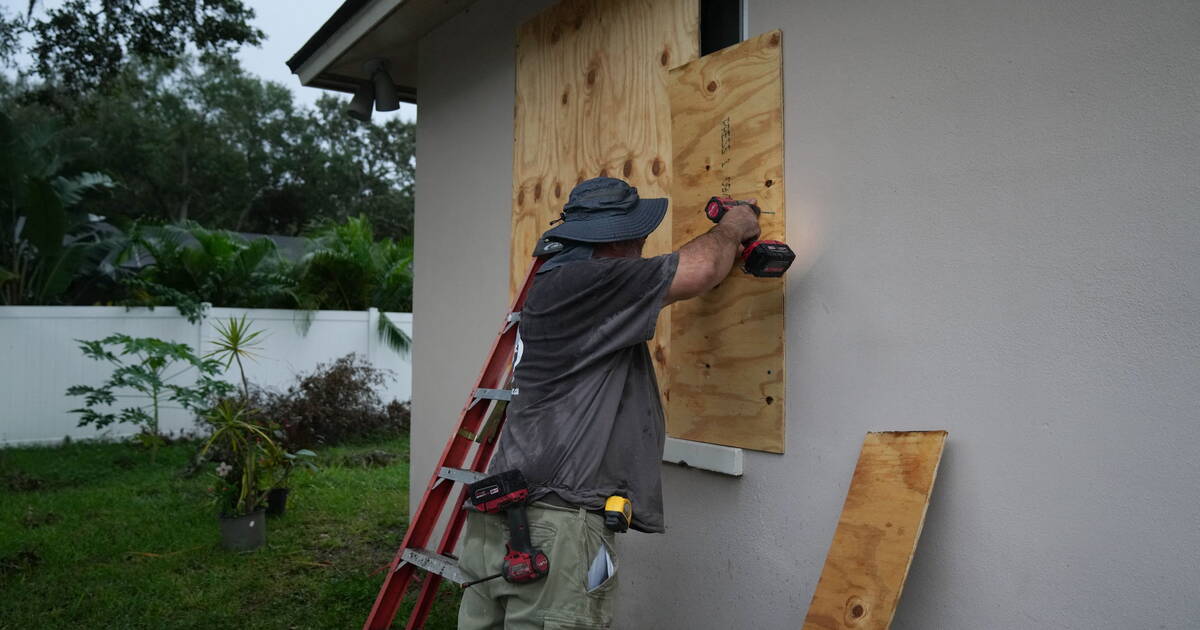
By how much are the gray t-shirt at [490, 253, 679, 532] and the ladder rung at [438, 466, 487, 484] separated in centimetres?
42

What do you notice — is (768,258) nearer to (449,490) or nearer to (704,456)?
(704,456)

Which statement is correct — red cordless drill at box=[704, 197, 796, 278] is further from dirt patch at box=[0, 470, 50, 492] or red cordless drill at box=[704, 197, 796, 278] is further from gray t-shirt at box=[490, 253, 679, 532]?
dirt patch at box=[0, 470, 50, 492]

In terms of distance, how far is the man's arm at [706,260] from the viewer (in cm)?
276

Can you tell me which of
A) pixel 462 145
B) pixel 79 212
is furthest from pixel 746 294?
pixel 79 212

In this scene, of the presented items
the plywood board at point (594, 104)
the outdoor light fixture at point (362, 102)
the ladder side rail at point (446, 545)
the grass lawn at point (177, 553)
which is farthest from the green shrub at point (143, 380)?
the ladder side rail at point (446, 545)

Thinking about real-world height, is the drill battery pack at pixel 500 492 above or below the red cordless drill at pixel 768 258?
below

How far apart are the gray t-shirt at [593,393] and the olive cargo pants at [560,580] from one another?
8 centimetres

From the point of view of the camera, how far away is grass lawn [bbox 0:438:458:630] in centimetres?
502

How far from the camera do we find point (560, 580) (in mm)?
2633

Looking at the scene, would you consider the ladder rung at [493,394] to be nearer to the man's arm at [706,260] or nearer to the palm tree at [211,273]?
the man's arm at [706,260]

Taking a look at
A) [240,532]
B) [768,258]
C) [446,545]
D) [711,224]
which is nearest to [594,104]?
[711,224]

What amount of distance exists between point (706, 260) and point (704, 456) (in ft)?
3.41

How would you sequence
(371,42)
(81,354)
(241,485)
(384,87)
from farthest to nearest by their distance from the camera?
(81,354)
(384,87)
(241,485)
(371,42)

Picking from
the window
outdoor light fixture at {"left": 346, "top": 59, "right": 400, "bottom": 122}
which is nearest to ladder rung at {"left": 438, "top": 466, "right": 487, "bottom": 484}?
the window
